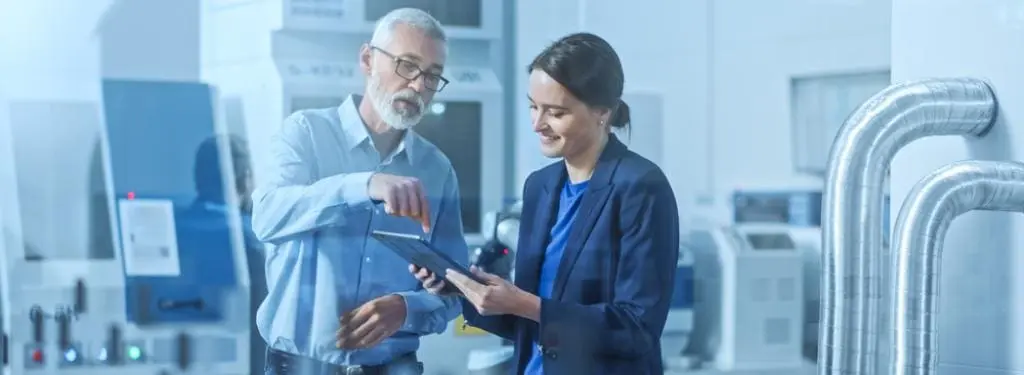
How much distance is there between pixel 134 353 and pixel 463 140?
757 mm

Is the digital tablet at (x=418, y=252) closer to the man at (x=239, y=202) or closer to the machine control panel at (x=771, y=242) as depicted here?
the man at (x=239, y=202)

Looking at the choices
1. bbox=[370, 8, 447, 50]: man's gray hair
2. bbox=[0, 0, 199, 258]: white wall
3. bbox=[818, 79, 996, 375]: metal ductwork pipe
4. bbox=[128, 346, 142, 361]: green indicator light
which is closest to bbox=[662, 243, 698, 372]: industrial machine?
bbox=[818, 79, 996, 375]: metal ductwork pipe

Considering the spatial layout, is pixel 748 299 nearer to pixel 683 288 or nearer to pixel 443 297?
pixel 683 288

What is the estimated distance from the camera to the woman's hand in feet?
8.33

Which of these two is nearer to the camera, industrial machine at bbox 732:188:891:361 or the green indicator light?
the green indicator light

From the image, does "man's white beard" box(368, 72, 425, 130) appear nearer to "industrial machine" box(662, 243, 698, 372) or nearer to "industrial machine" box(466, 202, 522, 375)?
"industrial machine" box(466, 202, 522, 375)

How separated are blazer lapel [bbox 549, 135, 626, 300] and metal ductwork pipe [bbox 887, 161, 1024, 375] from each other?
75 cm

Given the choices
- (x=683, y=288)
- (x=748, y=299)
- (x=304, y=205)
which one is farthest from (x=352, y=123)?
(x=748, y=299)

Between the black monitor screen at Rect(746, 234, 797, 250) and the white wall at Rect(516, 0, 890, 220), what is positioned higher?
the white wall at Rect(516, 0, 890, 220)

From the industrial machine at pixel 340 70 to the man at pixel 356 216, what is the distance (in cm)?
3

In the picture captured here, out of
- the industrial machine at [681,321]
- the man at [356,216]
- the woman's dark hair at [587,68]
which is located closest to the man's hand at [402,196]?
the man at [356,216]

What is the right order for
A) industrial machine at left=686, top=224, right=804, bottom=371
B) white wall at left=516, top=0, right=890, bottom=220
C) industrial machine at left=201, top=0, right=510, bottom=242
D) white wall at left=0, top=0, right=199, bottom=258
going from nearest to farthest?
white wall at left=0, top=0, right=199, bottom=258 → industrial machine at left=201, top=0, right=510, bottom=242 → white wall at left=516, top=0, right=890, bottom=220 → industrial machine at left=686, top=224, right=804, bottom=371

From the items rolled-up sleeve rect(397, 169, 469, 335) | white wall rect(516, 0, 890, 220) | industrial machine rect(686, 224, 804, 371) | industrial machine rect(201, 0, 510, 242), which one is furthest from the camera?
industrial machine rect(686, 224, 804, 371)

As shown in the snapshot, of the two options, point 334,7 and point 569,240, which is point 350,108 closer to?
point 334,7
